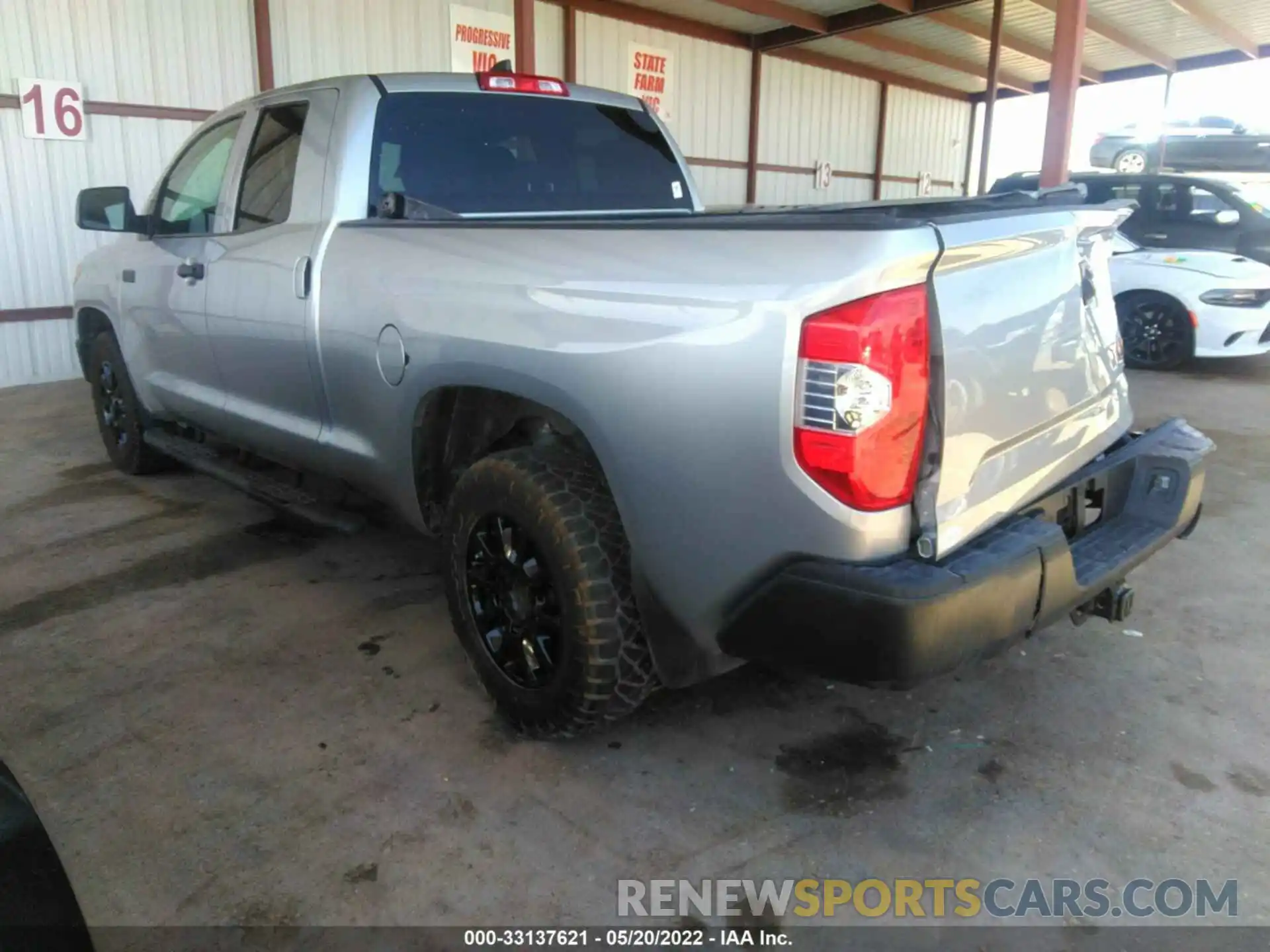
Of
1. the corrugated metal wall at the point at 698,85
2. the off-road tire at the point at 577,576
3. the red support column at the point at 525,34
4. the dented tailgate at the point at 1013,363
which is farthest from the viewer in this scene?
the corrugated metal wall at the point at 698,85

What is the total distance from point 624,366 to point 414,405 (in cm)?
91

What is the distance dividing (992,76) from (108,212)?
42.5 ft

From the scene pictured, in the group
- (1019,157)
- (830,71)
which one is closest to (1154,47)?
(830,71)

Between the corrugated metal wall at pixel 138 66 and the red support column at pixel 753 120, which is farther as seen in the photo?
the red support column at pixel 753 120

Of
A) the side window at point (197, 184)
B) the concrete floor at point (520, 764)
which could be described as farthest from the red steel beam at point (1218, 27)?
the side window at point (197, 184)

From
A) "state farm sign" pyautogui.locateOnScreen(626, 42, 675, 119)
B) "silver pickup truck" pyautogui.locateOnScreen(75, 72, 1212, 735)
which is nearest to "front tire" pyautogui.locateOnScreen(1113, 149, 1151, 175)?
"state farm sign" pyautogui.locateOnScreen(626, 42, 675, 119)

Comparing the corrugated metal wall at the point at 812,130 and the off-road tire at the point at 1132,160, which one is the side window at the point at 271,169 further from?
the off-road tire at the point at 1132,160

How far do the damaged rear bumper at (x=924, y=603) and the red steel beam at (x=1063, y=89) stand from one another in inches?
270

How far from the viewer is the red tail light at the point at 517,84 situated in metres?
3.51

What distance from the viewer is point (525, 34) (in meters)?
7.85

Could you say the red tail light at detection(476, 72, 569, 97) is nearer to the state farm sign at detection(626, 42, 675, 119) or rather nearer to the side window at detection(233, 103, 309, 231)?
the side window at detection(233, 103, 309, 231)

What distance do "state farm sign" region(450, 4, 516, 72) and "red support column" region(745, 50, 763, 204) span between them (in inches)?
191

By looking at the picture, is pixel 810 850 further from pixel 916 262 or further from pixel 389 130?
pixel 389 130

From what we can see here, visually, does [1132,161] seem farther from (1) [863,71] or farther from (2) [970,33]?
(1) [863,71]
